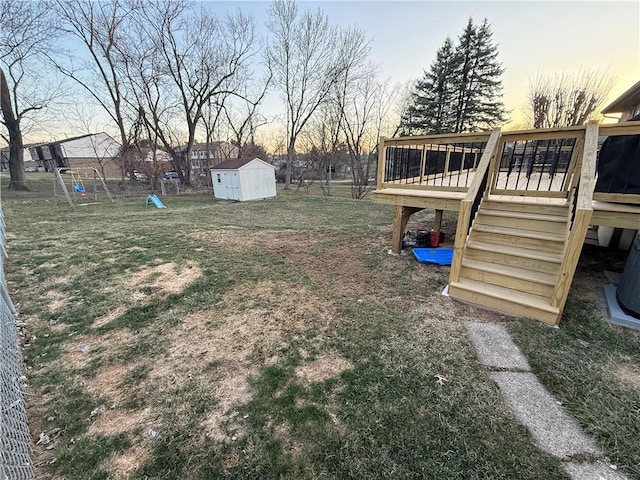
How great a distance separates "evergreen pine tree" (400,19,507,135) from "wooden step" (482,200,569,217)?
1663 cm

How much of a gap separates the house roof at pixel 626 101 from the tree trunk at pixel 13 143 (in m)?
21.9

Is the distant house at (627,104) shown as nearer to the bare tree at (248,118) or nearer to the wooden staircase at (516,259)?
the wooden staircase at (516,259)

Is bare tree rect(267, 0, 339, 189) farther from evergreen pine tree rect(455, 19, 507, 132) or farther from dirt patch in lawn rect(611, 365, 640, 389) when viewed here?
dirt patch in lawn rect(611, 365, 640, 389)

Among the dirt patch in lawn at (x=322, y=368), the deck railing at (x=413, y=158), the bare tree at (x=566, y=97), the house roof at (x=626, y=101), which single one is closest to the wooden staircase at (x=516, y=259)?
the deck railing at (x=413, y=158)

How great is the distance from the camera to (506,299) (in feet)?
9.80

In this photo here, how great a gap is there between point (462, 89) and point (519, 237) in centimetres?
1808

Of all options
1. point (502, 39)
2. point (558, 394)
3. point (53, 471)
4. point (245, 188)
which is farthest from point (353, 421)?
point (502, 39)

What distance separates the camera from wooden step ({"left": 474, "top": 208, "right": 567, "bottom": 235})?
340 cm

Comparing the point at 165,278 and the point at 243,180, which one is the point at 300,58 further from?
the point at 165,278

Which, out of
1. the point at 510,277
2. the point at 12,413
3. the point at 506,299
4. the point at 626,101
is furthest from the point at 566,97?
the point at 12,413

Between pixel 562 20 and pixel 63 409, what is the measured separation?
41.8ft

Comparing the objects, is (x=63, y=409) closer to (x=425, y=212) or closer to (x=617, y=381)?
(x=617, y=381)

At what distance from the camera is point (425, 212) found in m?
9.02

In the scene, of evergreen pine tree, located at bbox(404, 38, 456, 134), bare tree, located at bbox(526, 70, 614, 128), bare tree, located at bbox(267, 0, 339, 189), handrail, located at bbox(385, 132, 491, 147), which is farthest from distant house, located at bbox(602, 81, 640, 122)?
bare tree, located at bbox(267, 0, 339, 189)
